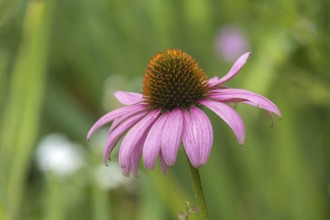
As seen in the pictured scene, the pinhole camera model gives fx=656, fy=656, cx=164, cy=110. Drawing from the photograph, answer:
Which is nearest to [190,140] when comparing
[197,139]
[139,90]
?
[197,139]

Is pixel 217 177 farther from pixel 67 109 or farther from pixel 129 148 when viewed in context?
pixel 129 148

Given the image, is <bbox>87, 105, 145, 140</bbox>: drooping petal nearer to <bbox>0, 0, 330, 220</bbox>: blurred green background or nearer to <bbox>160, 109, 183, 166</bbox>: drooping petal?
<bbox>160, 109, 183, 166</bbox>: drooping petal

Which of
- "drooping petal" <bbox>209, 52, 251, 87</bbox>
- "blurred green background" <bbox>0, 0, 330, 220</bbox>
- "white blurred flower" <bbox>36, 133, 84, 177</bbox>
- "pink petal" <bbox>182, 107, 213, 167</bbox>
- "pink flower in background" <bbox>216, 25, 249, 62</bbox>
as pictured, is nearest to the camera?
"pink petal" <bbox>182, 107, 213, 167</bbox>

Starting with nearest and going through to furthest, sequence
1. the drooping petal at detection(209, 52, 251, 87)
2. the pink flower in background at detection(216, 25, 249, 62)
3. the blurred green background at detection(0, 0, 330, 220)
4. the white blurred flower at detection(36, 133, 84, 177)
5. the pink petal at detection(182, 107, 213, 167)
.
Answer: the pink petal at detection(182, 107, 213, 167) < the drooping petal at detection(209, 52, 251, 87) < the blurred green background at detection(0, 0, 330, 220) < the white blurred flower at detection(36, 133, 84, 177) < the pink flower in background at detection(216, 25, 249, 62)

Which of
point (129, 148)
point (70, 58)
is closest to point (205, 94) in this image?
point (129, 148)

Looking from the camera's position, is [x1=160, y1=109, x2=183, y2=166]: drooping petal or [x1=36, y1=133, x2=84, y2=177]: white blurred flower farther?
[x1=36, y1=133, x2=84, y2=177]: white blurred flower

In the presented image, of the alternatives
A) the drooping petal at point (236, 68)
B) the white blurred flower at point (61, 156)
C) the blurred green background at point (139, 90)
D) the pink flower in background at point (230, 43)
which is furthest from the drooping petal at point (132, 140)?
the pink flower in background at point (230, 43)

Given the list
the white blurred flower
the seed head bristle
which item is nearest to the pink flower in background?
the white blurred flower
